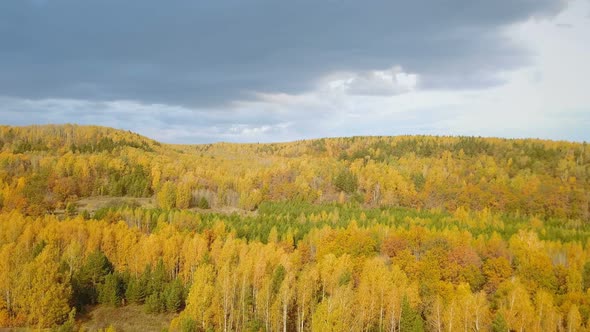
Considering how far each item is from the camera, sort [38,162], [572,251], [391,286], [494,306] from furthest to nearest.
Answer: [38,162] < [572,251] < [494,306] < [391,286]

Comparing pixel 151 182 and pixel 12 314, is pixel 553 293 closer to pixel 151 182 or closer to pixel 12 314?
pixel 12 314

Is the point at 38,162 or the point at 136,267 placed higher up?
the point at 38,162

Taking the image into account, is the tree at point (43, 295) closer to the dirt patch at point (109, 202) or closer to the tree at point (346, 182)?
the dirt patch at point (109, 202)

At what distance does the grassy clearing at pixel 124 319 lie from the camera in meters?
59.3

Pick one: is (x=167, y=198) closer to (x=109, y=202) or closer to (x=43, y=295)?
(x=109, y=202)

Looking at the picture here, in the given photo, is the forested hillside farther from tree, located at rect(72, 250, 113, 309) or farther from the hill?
the hill

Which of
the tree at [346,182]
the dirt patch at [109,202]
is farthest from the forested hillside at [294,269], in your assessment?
the tree at [346,182]

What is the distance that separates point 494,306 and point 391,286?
1752cm

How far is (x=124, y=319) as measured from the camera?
61812 millimetres

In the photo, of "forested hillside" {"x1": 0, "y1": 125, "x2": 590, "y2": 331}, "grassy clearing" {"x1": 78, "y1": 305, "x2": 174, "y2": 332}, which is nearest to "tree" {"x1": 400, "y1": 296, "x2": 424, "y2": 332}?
"forested hillside" {"x1": 0, "y1": 125, "x2": 590, "y2": 331}

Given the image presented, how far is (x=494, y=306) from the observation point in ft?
202

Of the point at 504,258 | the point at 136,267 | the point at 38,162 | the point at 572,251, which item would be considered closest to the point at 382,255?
the point at 504,258

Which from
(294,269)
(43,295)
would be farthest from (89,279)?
(294,269)

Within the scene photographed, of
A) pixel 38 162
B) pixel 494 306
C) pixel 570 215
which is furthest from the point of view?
pixel 38 162
